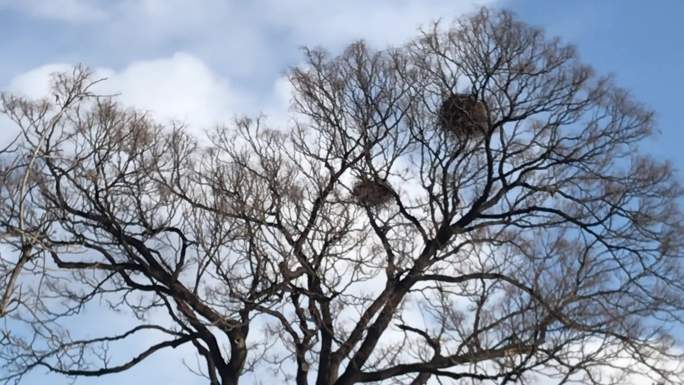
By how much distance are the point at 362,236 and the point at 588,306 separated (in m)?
3.01

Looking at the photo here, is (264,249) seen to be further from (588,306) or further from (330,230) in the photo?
(588,306)

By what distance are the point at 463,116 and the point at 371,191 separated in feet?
5.17

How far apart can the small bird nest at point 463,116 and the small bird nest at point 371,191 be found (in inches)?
44.2

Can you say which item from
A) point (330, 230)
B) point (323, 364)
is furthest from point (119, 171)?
point (323, 364)

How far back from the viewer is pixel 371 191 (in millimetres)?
12367

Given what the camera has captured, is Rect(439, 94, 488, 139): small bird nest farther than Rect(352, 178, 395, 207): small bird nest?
No

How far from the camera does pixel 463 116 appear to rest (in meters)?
12.0

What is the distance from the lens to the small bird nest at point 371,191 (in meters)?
12.3

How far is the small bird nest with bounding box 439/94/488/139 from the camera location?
1191 centimetres

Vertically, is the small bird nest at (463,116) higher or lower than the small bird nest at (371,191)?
higher

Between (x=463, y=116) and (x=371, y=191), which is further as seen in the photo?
(x=371, y=191)

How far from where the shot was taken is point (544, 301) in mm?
10828

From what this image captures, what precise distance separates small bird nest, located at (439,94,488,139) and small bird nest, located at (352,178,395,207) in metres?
1.12

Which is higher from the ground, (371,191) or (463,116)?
(463,116)
